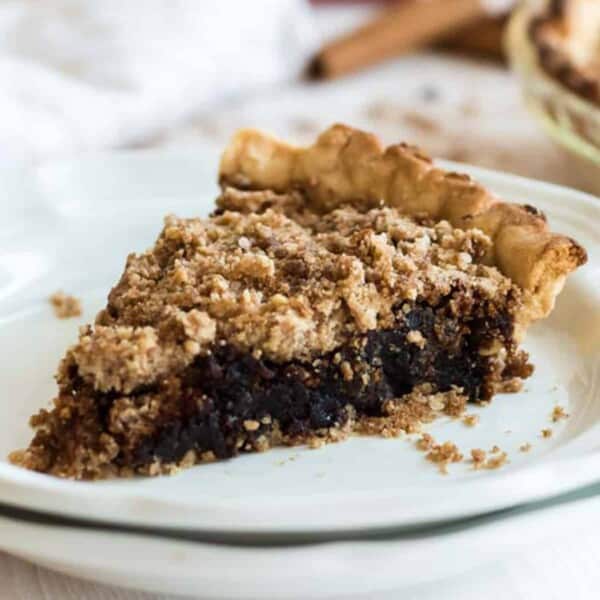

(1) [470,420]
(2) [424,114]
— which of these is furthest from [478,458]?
(2) [424,114]

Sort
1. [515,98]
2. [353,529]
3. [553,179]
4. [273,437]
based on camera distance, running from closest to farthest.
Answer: [353,529], [273,437], [553,179], [515,98]

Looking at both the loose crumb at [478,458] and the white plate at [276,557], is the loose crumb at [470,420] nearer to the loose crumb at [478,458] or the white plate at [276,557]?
the loose crumb at [478,458]

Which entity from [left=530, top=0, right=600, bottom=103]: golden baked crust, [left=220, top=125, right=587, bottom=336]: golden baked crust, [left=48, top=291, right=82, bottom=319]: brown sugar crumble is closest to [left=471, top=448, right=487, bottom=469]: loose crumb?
[left=220, top=125, right=587, bottom=336]: golden baked crust

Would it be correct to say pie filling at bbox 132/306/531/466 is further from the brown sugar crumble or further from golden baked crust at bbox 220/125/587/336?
the brown sugar crumble

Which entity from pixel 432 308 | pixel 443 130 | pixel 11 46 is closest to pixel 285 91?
pixel 443 130

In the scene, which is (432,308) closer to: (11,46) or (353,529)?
(353,529)

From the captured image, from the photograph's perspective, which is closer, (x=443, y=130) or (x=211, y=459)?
(x=211, y=459)

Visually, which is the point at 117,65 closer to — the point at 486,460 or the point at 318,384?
the point at 318,384
